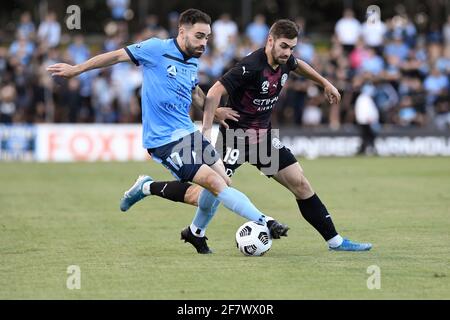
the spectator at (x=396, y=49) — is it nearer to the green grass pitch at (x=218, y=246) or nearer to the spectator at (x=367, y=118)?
the spectator at (x=367, y=118)

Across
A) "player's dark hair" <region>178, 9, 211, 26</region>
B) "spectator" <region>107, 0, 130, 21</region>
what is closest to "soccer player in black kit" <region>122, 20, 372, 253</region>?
"player's dark hair" <region>178, 9, 211, 26</region>

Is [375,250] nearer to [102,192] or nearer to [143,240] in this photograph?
[143,240]

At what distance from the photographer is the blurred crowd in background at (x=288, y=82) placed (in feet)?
83.5

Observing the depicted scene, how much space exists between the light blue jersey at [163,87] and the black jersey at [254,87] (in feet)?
1.62

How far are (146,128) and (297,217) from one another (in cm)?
431

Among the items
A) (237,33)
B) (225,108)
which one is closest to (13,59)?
(237,33)

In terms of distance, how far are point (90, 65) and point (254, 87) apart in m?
1.71

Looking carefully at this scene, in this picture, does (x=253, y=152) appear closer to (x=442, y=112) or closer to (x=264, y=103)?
(x=264, y=103)

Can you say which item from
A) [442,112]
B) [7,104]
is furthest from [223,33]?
[442,112]

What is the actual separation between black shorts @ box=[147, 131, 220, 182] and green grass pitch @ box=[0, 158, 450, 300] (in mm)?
871

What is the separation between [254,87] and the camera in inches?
381

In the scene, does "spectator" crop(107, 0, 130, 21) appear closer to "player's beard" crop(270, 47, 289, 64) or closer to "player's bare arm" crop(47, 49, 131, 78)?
"player's beard" crop(270, 47, 289, 64)

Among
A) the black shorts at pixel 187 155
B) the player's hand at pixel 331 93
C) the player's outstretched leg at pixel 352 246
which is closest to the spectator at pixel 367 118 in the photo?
the player's hand at pixel 331 93

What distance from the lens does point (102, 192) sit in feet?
55.0
